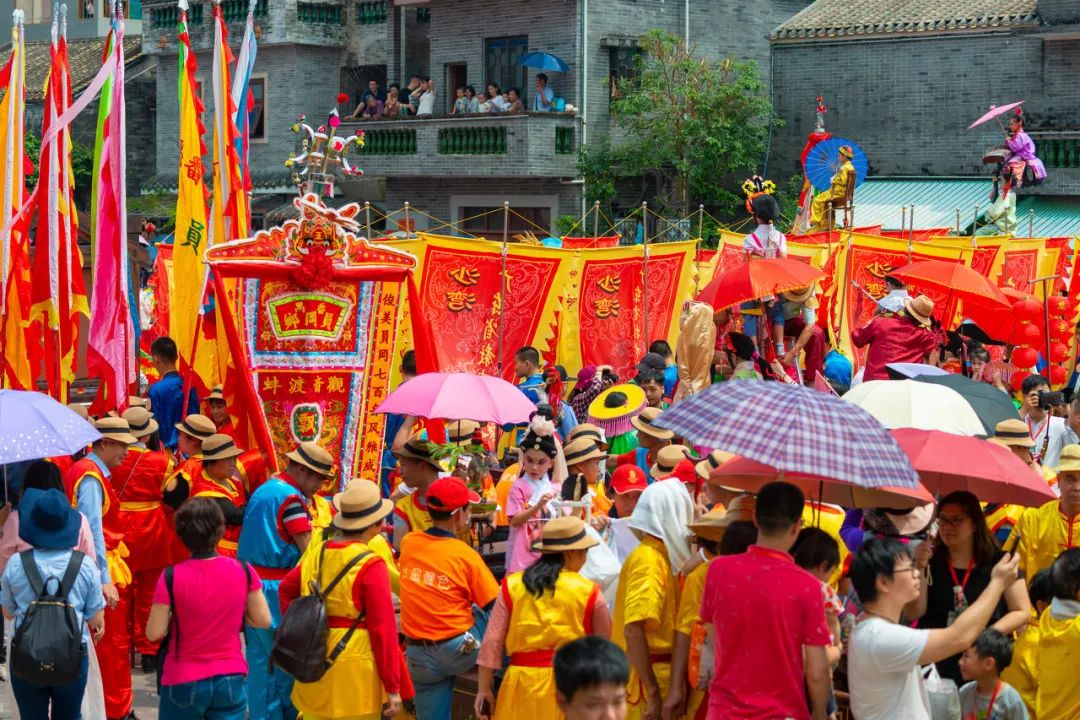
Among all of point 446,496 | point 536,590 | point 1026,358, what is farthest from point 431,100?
point 536,590

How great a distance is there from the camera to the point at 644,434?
28.5 ft

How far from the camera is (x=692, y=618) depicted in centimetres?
643

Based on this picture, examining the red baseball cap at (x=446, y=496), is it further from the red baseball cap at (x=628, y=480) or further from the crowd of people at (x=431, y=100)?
the crowd of people at (x=431, y=100)

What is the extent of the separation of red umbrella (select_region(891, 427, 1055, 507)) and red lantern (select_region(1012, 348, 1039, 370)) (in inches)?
294

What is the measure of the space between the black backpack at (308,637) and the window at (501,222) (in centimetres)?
2090

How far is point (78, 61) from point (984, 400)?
97.8 ft

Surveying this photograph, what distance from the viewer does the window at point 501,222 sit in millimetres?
28047

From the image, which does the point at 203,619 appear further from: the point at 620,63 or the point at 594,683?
the point at 620,63

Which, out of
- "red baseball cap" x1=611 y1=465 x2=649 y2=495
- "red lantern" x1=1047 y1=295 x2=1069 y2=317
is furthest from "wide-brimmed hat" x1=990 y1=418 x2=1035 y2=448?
"red lantern" x1=1047 y1=295 x2=1069 y2=317

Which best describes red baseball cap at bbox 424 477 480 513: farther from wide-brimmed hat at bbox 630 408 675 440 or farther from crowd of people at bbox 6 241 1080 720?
wide-brimmed hat at bbox 630 408 675 440

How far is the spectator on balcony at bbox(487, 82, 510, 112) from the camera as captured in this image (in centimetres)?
2766

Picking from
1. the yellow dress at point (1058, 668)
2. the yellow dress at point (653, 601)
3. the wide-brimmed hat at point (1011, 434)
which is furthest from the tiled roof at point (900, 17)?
the yellow dress at point (653, 601)

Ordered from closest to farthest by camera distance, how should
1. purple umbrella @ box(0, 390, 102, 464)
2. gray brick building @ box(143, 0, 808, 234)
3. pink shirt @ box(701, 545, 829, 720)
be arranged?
pink shirt @ box(701, 545, 829, 720) < purple umbrella @ box(0, 390, 102, 464) < gray brick building @ box(143, 0, 808, 234)

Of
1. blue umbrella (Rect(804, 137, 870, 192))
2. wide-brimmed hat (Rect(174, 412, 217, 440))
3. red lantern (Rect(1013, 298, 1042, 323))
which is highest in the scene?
blue umbrella (Rect(804, 137, 870, 192))
